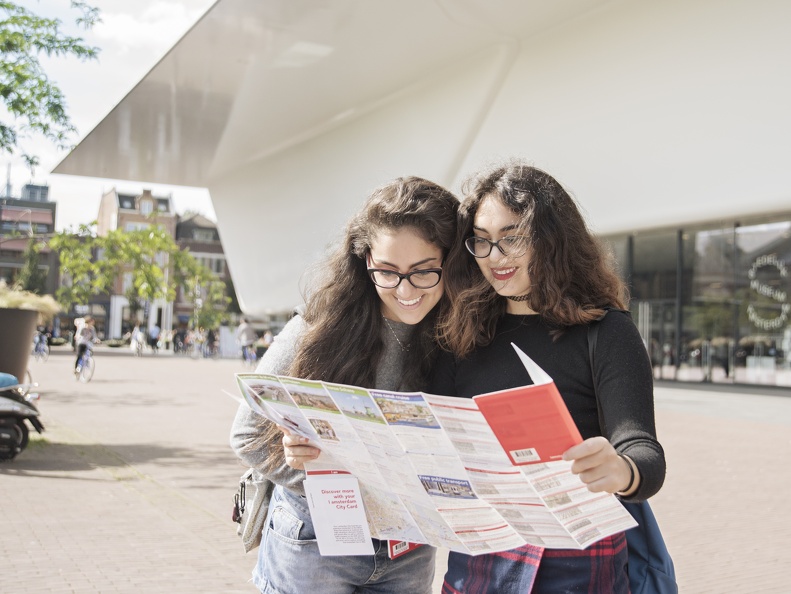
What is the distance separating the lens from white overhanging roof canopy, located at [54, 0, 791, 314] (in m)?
16.5

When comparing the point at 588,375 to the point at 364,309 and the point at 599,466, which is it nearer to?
the point at 599,466

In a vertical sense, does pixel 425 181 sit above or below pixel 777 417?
above

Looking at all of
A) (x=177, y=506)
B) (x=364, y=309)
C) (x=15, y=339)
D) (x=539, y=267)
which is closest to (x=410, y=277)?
(x=364, y=309)

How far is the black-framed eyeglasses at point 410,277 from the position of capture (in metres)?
2.07

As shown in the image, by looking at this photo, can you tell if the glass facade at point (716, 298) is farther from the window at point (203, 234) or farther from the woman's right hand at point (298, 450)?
the window at point (203, 234)

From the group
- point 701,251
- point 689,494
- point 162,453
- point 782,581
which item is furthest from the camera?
point 701,251

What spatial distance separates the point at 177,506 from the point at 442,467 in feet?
18.0

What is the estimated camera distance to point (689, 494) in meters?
7.74

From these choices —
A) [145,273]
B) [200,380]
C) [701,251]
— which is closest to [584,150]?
[701,251]

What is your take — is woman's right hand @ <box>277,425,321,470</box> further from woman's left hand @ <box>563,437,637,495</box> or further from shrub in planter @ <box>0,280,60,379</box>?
shrub in planter @ <box>0,280,60,379</box>

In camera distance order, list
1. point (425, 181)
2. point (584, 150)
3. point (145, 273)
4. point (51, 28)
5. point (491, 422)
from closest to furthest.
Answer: point (491, 422)
point (425, 181)
point (51, 28)
point (584, 150)
point (145, 273)

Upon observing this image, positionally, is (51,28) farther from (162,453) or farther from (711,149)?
(711,149)

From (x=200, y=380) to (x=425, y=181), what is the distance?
22.2 m

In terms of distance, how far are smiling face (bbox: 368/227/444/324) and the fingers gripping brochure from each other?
0.42 meters
